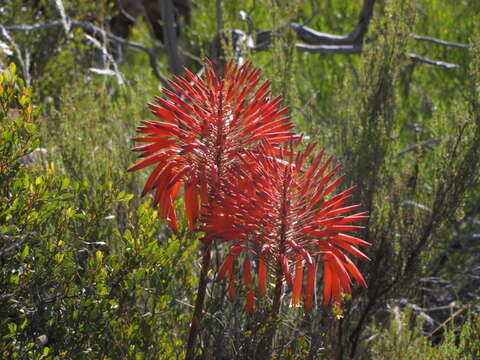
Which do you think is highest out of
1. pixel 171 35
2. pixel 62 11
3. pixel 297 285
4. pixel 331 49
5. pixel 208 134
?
pixel 62 11

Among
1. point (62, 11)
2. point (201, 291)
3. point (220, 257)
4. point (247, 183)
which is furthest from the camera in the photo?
point (62, 11)

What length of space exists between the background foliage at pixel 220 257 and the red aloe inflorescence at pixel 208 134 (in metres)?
0.36

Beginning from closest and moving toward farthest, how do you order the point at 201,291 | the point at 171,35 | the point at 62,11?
the point at 201,291 < the point at 62,11 < the point at 171,35

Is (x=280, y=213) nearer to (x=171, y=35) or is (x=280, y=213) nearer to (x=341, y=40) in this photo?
(x=171, y=35)

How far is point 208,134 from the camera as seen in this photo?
1833mm

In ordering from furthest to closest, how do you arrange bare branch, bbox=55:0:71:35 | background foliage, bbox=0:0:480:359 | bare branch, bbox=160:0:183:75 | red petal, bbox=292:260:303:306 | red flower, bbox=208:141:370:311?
1. bare branch, bbox=160:0:183:75
2. bare branch, bbox=55:0:71:35
3. background foliage, bbox=0:0:480:359
4. red petal, bbox=292:260:303:306
5. red flower, bbox=208:141:370:311

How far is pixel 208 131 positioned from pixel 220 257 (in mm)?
1649

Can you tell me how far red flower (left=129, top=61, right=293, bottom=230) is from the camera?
1841mm

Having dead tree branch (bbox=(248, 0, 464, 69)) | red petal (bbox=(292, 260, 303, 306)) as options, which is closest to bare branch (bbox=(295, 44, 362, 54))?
dead tree branch (bbox=(248, 0, 464, 69))

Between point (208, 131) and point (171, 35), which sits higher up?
point (208, 131)

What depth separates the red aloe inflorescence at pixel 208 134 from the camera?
6.04 feet

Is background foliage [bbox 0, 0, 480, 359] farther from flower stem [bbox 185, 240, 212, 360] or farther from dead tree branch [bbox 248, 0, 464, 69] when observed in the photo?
dead tree branch [bbox 248, 0, 464, 69]

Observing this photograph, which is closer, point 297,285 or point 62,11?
point 297,285

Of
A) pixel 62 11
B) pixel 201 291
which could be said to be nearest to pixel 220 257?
pixel 201 291
